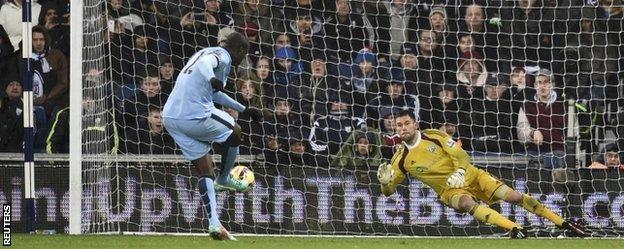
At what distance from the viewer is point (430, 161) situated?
533 inches

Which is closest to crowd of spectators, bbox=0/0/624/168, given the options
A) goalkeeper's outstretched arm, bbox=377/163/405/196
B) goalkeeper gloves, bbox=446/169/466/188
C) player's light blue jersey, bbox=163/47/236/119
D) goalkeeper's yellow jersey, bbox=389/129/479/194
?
goalkeeper's yellow jersey, bbox=389/129/479/194

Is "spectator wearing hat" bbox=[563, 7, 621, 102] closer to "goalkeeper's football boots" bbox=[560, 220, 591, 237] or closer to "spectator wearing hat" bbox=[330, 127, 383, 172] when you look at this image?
"goalkeeper's football boots" bbox=[560, 220, 591, 237]

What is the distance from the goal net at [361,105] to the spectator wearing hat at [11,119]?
40.3 inches

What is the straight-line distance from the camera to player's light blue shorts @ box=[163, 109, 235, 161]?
38.8ft

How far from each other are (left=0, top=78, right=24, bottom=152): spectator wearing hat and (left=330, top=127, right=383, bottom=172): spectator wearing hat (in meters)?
3.34

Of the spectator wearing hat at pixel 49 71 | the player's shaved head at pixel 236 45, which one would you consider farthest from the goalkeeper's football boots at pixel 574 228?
the spectator wearing hat at pixel 49 71

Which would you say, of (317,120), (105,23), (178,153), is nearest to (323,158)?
(317,120)

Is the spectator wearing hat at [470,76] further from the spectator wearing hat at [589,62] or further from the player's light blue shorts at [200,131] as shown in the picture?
the player's light blue shorts at [200,131]

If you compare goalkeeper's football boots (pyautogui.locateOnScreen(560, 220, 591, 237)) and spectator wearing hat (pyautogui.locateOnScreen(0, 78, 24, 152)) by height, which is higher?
spectator wearing hat (pyautogui.locateOnScreen(0, 78, 24, 152))

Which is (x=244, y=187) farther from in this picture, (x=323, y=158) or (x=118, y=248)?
(x=323, y=158)

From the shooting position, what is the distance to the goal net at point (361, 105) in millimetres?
14133

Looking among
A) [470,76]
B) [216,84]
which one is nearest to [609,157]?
[470,76]

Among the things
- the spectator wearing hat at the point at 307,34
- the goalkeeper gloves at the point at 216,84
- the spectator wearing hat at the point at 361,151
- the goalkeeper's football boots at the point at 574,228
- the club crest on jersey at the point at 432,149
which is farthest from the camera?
the spectator wearing hat at the point at 307,34

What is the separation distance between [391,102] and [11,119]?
403cm
